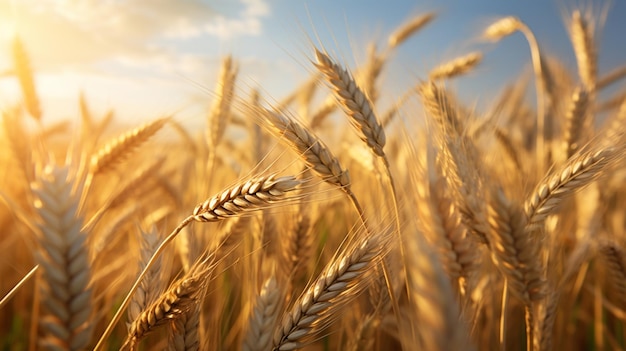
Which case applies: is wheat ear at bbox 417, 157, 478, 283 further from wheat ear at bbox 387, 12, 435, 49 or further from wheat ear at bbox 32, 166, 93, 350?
wheat ear at bbox 387, 12, 435, 49

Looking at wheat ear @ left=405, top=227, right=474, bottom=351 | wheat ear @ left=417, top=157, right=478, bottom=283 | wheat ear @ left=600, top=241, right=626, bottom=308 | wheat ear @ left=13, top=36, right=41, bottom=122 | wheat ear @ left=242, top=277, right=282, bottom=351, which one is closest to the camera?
wheat ear @ left=405, top=227, right=474, bottom=351

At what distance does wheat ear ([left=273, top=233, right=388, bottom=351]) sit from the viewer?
1032 mm

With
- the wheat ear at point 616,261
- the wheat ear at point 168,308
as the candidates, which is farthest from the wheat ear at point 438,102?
the wheat ear at point 168,308

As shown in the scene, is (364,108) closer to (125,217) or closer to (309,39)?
(309,39)

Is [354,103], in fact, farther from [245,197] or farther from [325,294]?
[325,294]

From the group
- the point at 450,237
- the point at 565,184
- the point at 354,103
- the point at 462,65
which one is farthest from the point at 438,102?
the point at 462,65

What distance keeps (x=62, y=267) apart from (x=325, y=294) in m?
0.60

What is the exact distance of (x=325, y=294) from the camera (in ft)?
3.40

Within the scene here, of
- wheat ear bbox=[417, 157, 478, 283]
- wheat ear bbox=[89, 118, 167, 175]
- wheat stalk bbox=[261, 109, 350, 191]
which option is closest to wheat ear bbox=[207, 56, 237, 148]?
wheat ear bbox=[89, 118, 167, 175]

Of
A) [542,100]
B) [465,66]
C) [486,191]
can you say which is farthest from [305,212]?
[542,100]

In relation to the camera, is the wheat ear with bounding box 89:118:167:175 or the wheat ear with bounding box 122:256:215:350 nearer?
the wheat ear with bounding box 122:256:215:350

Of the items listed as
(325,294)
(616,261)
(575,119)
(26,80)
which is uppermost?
(26,80)

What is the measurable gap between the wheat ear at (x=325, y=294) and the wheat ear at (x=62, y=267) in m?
0.46

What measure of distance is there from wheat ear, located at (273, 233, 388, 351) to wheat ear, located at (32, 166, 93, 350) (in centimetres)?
46
